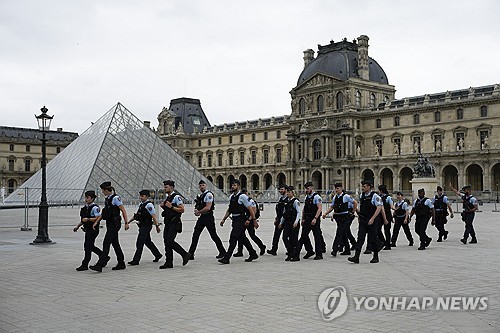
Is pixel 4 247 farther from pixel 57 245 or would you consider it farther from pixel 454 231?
pixel 454 231

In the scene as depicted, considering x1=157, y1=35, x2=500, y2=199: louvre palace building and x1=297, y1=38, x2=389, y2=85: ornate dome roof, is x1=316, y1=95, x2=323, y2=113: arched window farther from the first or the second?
x1=297, y1=38, x2=389, y2=85: ornate dome roof

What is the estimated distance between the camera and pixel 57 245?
1489 cm

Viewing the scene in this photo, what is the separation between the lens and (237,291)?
8.15 meters

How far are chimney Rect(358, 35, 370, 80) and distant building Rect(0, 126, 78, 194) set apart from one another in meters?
47.8

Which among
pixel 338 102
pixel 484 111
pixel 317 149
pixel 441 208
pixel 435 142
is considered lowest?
pixel 441 208

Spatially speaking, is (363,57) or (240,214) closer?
(240,214)

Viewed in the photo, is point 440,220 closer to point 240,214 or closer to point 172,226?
point 240,214

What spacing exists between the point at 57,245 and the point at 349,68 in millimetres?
56603

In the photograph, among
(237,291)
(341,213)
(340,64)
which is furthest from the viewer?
(340,64)

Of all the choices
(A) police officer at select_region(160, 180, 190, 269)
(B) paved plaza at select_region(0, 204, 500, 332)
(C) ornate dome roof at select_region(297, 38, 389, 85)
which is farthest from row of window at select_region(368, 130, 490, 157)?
(A) police officer at select_region(160, 180, 190, 269)

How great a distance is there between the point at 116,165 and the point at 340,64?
1458 inches

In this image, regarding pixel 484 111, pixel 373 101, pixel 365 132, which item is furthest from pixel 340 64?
pixel 484 111

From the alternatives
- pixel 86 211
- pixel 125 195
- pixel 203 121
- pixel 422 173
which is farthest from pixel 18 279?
pixel 203 121

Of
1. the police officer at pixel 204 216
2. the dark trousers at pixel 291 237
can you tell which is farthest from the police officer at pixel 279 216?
the police officer at pixel 204 216
